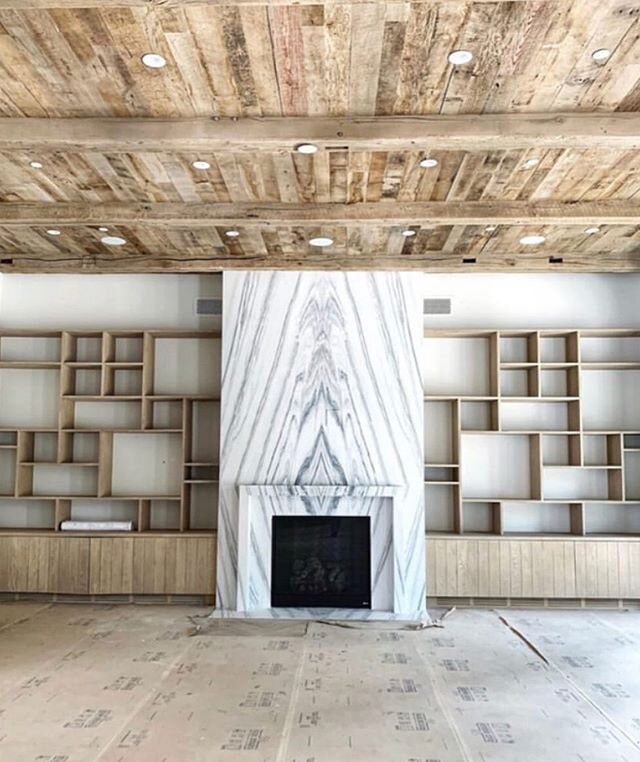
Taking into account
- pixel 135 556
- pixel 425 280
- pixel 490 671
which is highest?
pixel 425 280

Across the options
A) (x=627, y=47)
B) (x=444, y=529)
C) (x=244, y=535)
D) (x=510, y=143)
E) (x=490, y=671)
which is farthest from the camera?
(x=444, y=529)

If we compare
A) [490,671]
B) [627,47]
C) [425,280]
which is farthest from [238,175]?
[490,671]

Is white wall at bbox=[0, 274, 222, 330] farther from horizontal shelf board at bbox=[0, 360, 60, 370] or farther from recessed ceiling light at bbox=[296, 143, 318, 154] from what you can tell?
recessed ceiling light at bbox=[296, 143, 318, 154]

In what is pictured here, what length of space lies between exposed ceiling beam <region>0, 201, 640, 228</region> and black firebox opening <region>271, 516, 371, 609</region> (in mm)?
2766

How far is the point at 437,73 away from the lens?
3.42m

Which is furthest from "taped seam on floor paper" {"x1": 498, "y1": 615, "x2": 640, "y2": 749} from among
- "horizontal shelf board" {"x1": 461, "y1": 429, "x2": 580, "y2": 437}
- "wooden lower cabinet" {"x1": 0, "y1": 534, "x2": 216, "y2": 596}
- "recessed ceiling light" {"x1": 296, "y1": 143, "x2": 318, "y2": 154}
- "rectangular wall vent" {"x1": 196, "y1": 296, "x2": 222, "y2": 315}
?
"rectangular wall vent" {"x1": 196, "y1": 296, "x2": 222, "y2": 315}

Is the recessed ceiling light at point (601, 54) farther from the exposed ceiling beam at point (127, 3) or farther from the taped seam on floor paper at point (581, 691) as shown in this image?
the taped seam on floor paper at point (581, 691)

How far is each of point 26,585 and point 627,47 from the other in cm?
635

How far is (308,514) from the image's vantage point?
643 cm

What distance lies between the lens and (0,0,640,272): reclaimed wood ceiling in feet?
9.88

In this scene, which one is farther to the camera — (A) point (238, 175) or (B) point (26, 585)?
(B) point (26, 585)

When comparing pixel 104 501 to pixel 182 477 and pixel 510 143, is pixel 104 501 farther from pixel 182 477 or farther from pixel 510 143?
pixel 510 143

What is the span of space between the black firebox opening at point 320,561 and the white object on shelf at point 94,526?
1458mm

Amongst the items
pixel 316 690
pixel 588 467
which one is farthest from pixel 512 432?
pixel 316 690
